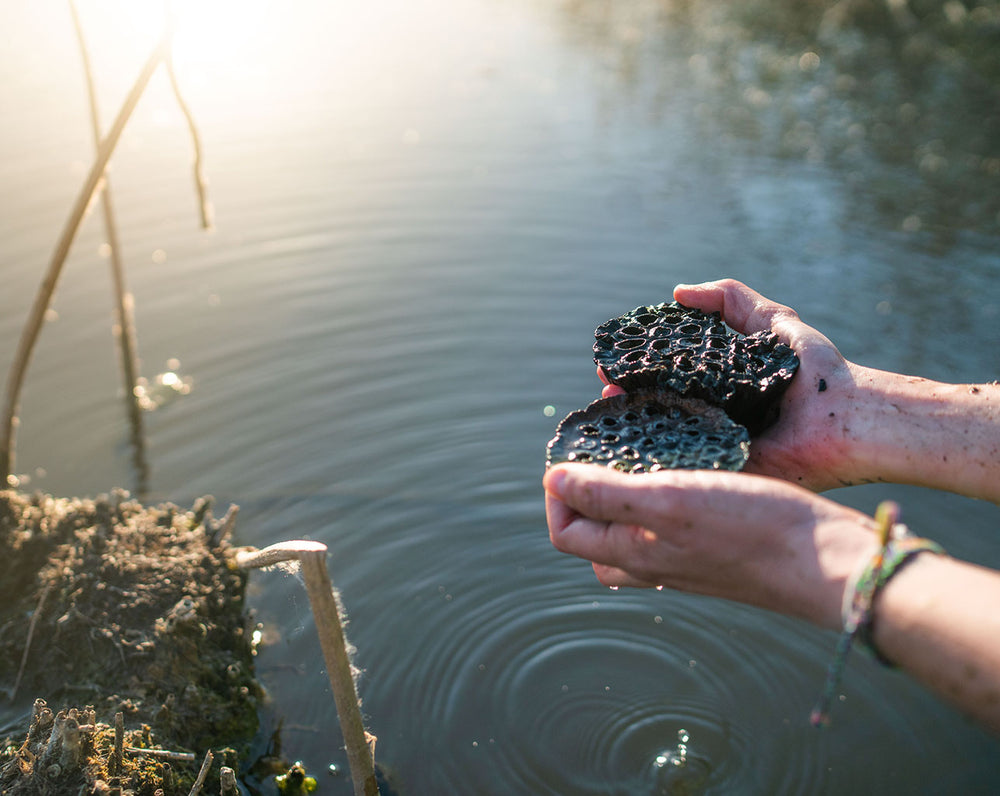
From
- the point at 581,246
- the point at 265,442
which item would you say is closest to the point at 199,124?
the point at 581,246

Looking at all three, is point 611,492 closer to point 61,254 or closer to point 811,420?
point 811,420

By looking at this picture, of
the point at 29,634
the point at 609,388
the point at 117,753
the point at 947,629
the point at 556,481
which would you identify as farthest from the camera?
the point at 29,634

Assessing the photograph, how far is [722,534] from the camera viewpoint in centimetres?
222

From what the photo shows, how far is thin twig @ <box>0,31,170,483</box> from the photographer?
408 centimetres

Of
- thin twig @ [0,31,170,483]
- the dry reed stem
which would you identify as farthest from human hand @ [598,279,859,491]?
thin twig @ [0,31,170,483]

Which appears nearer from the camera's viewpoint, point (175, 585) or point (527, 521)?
point (175, 585)

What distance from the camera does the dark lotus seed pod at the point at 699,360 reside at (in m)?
2.93

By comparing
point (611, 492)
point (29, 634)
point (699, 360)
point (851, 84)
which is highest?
point (851, 84)

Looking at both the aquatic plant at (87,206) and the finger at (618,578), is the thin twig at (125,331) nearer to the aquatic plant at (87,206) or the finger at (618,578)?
the aquatic plant at (87,206)

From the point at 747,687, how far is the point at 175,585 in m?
2.51

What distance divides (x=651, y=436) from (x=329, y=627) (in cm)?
119

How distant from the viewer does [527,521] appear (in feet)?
15.1

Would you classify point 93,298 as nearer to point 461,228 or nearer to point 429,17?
point 461,228

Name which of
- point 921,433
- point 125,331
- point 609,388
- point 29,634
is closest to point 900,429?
point 921,433
